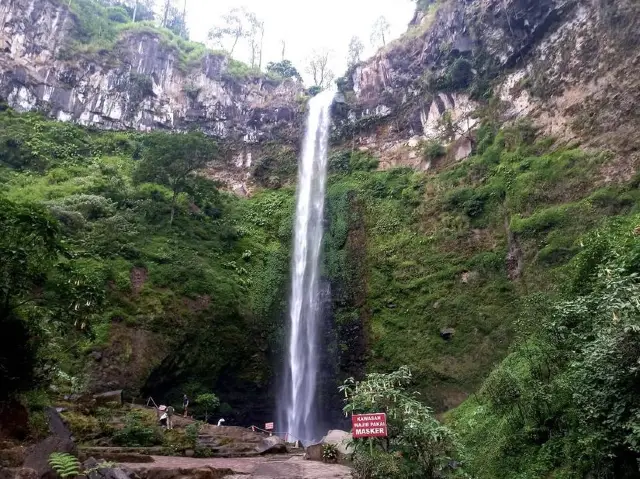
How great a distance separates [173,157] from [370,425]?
17728mm

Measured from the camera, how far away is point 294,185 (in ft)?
93.2

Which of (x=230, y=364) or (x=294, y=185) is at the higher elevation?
(x=294, y=185)

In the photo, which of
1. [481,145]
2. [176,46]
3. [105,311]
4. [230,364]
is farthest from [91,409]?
[176,46]

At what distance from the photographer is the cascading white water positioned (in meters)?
18.6

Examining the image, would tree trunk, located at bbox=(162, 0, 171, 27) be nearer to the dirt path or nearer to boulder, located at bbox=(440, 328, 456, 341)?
boulder, located at bbox=(440, 328, 456, 341)

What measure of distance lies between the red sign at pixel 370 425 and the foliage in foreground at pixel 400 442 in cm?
23

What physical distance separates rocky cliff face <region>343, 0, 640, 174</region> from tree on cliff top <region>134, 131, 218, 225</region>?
33.8ft

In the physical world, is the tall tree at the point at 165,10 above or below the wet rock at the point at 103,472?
above

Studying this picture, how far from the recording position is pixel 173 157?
69.7ft

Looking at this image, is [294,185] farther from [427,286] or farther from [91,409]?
[91,409]

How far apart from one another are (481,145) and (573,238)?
7773 mm

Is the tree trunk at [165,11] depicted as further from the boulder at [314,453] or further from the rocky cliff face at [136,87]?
the boulder at [314,453]

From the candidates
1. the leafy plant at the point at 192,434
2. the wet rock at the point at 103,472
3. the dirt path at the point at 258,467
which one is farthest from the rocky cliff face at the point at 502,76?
the wet rock at the point at 103,472

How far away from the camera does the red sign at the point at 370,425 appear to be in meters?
6.09
